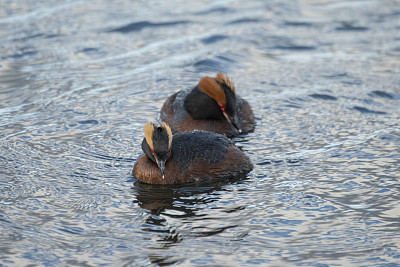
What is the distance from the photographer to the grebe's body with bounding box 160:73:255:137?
1198 centimetres

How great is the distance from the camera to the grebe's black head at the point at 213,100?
12.0 m

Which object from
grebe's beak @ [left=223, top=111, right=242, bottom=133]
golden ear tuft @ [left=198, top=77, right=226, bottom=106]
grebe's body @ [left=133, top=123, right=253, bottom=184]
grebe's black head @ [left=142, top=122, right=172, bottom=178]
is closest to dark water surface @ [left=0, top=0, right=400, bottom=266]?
grebe's body @ [left=133, top=123, right=253, bottom=184]

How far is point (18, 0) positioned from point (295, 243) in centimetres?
1651

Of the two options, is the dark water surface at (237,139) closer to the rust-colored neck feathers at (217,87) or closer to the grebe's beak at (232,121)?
the grebe's beak at (232,121)

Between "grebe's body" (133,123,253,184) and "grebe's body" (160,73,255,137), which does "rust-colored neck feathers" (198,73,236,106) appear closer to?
"grebe's body" (160,73,255,137)

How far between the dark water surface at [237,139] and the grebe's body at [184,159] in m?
0.23

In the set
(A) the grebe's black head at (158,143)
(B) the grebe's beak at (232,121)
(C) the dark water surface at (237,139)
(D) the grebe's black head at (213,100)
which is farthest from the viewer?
(D) the grebe's black head at (213,100)

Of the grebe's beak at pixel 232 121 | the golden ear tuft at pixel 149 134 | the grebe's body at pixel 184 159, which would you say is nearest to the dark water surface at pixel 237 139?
the grebe's body at pixel 184 159

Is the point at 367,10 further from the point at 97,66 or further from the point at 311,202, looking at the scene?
the point at 311,202

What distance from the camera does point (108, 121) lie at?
1257 centimetres

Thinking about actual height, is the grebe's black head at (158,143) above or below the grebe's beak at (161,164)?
above

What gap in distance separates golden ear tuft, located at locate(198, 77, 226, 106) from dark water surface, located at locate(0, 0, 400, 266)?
3.06 ft

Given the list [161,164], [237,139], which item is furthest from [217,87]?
[161,164]

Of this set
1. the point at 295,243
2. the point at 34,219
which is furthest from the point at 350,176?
the point at 34,219
